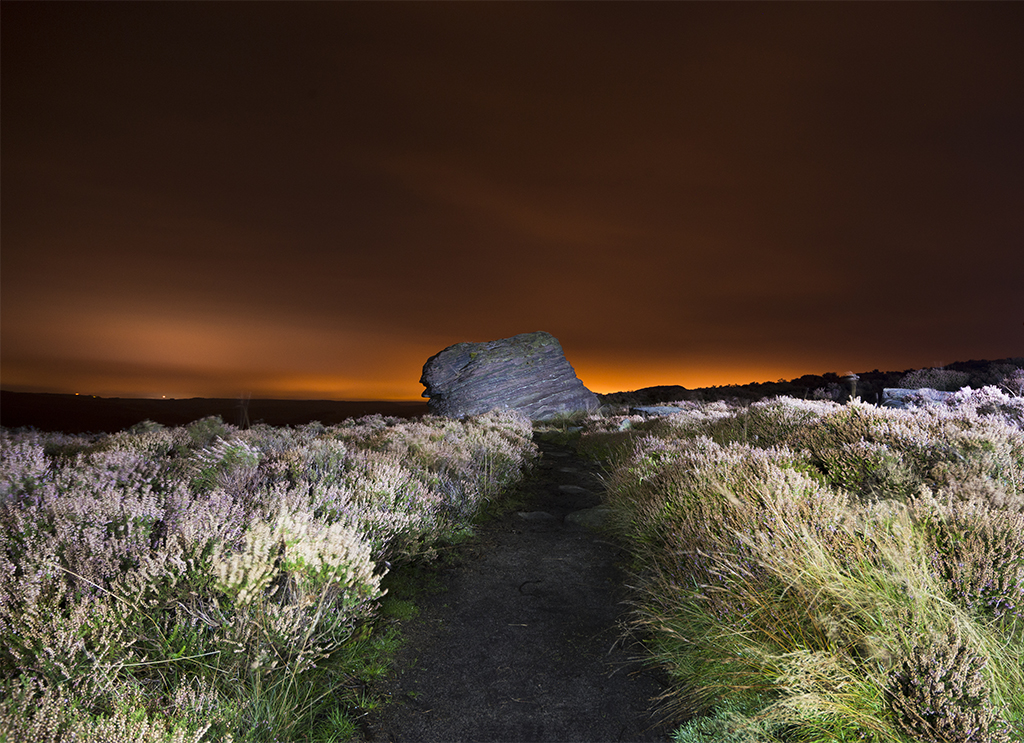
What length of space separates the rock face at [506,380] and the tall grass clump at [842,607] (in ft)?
66.4

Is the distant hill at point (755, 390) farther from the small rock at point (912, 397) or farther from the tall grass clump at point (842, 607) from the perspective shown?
the tall grass clump at point (842, 607)

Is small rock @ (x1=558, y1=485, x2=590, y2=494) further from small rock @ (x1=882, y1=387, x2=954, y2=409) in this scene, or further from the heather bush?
the heather bush

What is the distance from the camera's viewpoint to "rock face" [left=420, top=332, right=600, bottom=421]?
2486 centimetres

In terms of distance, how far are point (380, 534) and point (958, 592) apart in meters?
4.25

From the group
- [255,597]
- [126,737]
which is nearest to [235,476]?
[255,597]

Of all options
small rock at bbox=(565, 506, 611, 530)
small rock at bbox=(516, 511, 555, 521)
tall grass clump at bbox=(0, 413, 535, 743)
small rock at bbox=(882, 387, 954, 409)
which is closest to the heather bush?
small rock at bbox=(882, 387, 954, 409)

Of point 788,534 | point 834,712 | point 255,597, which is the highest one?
point 788,534

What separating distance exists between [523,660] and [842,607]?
6.90ft

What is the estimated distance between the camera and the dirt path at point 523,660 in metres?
2.83

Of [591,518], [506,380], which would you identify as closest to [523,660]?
[591,518]

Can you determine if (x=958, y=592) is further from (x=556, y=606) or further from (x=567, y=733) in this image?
(x=556, y=606)

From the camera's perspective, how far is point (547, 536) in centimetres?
643

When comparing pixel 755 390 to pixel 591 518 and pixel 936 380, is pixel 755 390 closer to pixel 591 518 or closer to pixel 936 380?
pixel 936 380

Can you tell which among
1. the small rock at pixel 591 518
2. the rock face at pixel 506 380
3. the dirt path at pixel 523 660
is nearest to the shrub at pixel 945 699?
the dirt path at pixel 523 660
